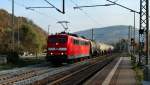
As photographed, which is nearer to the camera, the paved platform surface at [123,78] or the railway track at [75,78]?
the paved platform surface at [123,78]

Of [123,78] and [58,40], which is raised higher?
[58,40]

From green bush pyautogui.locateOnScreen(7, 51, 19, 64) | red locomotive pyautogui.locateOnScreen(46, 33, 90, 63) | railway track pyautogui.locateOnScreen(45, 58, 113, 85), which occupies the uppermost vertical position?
red locomotive pyautogui.locateOnScreen(46, 33, 90, 63)

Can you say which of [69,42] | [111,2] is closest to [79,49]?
[69,42]

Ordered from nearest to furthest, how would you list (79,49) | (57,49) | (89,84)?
1. (89,84)
2. (57,49)
3. (79,49)

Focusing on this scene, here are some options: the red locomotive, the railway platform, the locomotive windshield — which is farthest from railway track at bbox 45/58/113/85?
the locomotive windshield

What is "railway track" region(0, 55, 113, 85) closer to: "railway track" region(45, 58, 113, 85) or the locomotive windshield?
"railway track" region(45, 58, 113, 85)

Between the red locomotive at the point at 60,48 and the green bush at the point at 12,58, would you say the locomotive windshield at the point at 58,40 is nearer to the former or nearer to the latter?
the red locomotive at the point at 60,48

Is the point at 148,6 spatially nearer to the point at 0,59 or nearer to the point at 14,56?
the point at 0,59

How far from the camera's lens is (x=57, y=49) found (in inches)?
1730

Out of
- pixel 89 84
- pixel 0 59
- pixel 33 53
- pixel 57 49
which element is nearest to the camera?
pixel 89 84

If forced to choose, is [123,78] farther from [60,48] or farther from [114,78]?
[60,48]

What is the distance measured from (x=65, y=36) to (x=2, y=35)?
6442 cm

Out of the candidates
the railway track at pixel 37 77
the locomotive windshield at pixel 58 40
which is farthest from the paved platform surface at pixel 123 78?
the locomotive windshield at pixel 58 40

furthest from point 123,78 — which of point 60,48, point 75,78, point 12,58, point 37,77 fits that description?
point 12,58
